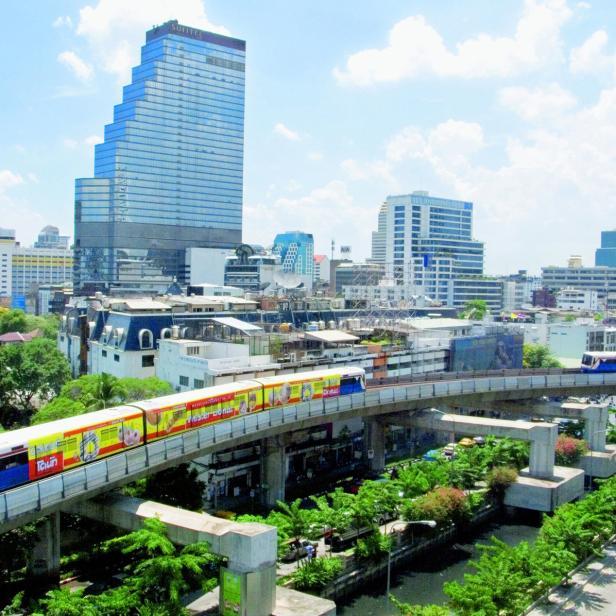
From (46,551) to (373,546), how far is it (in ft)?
59.2

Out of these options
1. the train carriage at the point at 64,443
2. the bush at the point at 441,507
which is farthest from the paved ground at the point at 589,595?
the train carriage at the point at 64,443

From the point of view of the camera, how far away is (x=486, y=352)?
338 feet

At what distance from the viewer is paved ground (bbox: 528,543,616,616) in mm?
37562

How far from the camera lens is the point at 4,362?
77.7m

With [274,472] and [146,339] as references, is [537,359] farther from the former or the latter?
[274,472]

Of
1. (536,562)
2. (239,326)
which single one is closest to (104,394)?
(239,326)

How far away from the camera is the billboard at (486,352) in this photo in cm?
9731

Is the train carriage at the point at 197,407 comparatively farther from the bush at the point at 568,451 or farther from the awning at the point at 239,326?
the bush at the point at 568,451

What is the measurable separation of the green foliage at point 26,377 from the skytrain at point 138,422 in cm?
3165

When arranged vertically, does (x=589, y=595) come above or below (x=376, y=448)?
below

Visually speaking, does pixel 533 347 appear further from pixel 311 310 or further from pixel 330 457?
pixel 330 457

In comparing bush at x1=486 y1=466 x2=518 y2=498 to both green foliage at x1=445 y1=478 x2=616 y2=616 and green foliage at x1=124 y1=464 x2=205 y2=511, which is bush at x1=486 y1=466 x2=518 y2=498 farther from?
green foliage at x1=124 y1=464 x2=205 y2=511

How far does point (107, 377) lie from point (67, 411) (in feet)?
13.2

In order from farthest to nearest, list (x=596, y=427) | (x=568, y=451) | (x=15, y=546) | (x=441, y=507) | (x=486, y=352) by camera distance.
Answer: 1. (x=486, y=352)
2. (x=596, y=427)
3. (x=568, y=451)
4. (x=441, y=507)
5. (x=15, y=546)
